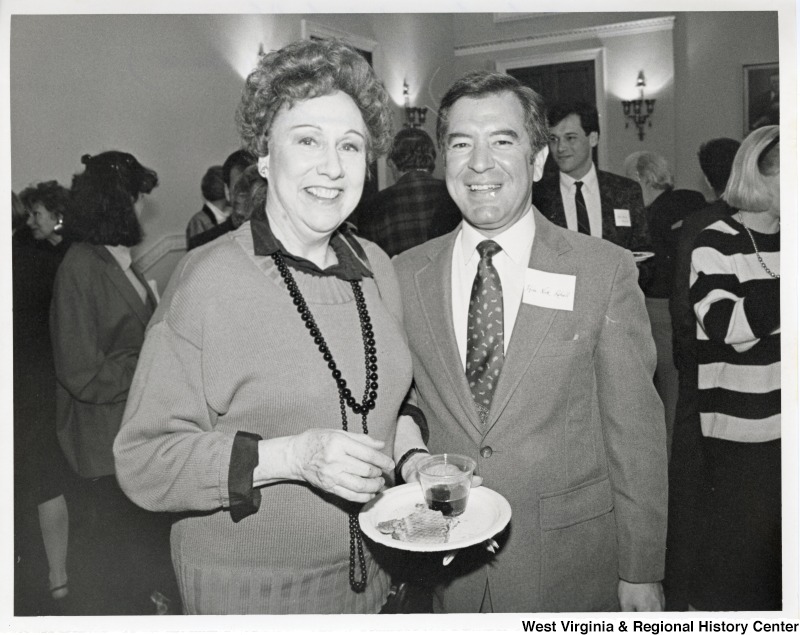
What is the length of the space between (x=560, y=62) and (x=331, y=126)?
1.97 m

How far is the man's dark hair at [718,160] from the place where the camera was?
2.11m

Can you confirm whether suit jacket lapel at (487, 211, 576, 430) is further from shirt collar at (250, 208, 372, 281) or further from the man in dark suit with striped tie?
the man in dark suit with striped tie

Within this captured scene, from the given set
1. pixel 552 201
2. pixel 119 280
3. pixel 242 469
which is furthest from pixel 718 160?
pixel 119 280

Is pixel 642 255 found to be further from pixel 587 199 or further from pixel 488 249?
pixel 488 249

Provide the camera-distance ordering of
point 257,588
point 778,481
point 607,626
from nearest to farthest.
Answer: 1. point 257,588
2. point 607,626
3. point 778,481

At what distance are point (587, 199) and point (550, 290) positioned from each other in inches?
41.0

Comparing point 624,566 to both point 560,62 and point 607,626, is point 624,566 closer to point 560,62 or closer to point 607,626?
point 607,626

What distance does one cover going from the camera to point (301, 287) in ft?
4.51

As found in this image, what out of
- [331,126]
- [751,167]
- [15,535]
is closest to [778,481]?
[751,167]

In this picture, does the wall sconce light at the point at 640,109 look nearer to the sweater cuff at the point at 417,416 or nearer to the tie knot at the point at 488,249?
the tie knot at the point at 488,249

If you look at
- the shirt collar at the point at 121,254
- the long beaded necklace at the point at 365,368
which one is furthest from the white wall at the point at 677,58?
the shirt collar at the point at 121,254

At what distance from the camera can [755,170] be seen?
1843 millimetres

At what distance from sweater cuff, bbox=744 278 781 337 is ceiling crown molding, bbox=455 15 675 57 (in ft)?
2.60

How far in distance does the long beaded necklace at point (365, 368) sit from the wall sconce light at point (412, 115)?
4.58ft
